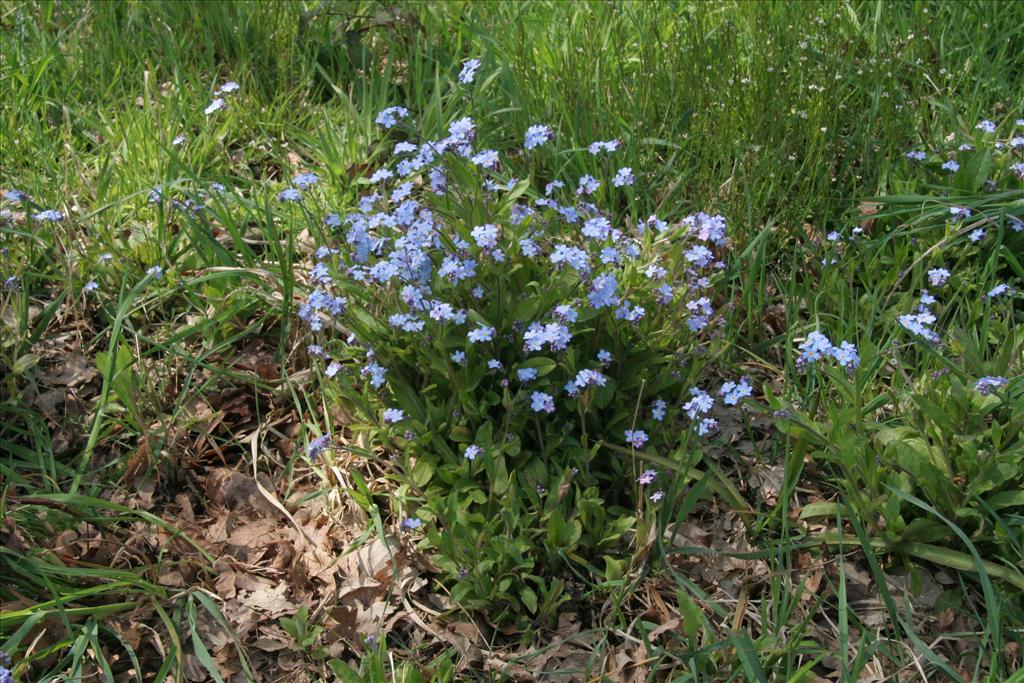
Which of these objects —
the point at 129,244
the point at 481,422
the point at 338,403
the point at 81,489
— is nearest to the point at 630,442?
the point at 481,422

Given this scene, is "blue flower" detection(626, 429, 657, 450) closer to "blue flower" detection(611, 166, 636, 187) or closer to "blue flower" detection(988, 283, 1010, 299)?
"blue flower" detection(611, 166, 636, 187)

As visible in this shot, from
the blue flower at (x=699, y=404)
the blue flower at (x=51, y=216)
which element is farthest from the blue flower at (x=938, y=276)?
the blue flower at (x=51, y=216)

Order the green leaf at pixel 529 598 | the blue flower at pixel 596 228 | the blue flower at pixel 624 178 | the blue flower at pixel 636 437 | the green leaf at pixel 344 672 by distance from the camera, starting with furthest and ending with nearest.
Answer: the blue flower at pixel 624 178, the blue flower at pixel 596 228, the blue flower at pixel 636 437, the green leaf at pixel 529 598, the green leaf at pixel 344 672

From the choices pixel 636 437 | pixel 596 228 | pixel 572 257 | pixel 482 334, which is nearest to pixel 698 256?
pixel 596 228

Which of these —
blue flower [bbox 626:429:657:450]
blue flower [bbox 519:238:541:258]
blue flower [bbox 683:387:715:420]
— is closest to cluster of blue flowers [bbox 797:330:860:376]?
blue flower [bbox 683:387:715:420]

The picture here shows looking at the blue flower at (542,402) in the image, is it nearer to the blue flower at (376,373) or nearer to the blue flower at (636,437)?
the blue flower at (636,437)

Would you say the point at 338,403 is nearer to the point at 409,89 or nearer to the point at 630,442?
the point at 630,442

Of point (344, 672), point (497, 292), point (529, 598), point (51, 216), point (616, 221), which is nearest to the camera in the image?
point (344, 672)

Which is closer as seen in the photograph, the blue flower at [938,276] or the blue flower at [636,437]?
the blue flower at [636,437]

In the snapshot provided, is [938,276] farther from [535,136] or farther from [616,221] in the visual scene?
[535,136]
